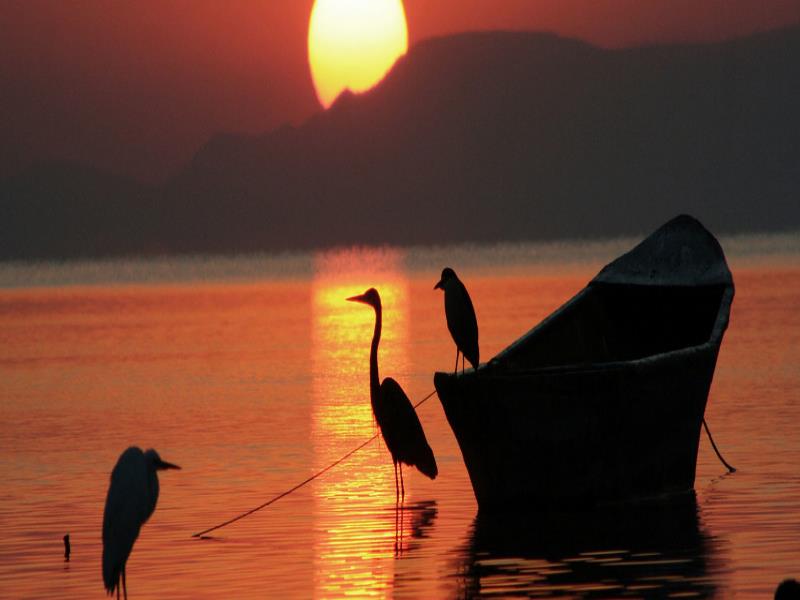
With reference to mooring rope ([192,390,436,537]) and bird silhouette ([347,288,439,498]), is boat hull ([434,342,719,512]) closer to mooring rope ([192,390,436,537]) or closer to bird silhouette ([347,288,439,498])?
bird silhouette ([347,288,439,498])

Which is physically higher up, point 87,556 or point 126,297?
point 126,297

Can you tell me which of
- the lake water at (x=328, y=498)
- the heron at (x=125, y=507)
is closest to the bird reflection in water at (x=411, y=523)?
the lake water at (x=328, y=498)

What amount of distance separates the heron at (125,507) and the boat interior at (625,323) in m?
8.41

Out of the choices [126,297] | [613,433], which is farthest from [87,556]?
[126,297]

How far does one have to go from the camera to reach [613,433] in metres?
17.6

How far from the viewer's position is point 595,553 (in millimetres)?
15594

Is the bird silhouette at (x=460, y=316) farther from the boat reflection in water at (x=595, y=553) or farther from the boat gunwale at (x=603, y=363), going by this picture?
the boat reflection in water at (x=595, y=553)

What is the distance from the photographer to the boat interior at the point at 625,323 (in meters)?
21.6

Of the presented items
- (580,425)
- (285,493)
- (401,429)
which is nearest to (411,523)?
(401,429)

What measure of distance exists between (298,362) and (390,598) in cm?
2847

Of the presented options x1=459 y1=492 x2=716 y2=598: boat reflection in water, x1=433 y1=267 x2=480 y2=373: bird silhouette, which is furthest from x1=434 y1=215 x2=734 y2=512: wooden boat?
x1=433 y1=267 x2=480 y2=373: bird silhouette

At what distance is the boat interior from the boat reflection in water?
358 centimetres

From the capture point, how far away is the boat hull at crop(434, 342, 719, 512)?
56.3ft

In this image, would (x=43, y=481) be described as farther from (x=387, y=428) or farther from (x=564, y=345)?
(x=564, y=345)
